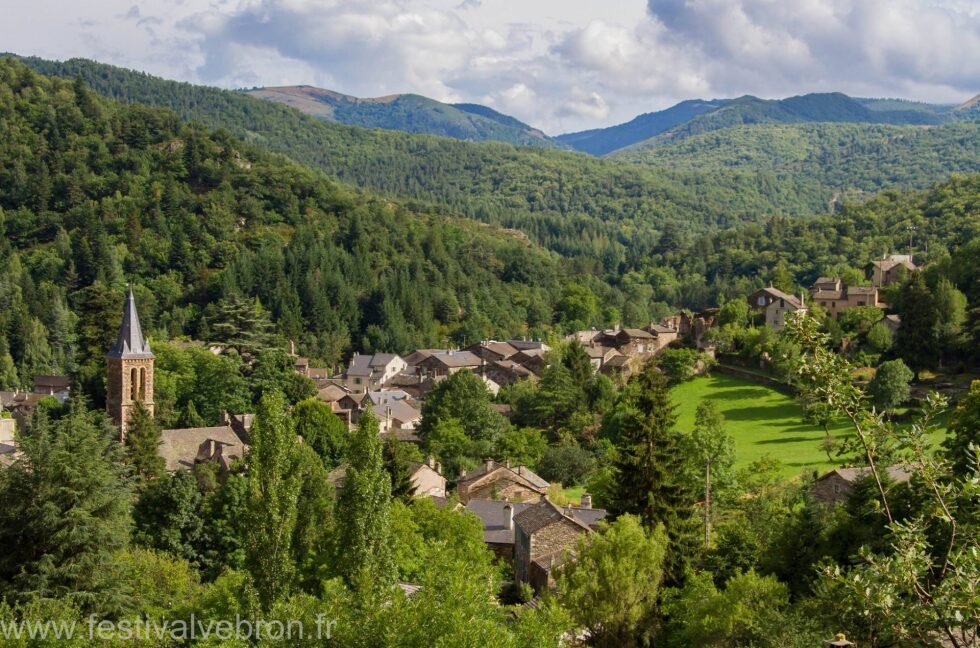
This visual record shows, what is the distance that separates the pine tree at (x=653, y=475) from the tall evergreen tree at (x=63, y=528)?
14.4m

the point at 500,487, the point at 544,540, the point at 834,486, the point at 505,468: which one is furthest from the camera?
the point at 505,468

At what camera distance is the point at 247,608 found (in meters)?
19.5

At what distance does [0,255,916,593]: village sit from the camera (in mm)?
31766

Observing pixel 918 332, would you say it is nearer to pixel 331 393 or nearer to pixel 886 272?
pixel 886 272

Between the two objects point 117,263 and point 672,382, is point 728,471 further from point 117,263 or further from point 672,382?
point 117,263

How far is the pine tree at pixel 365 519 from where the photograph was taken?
2217 centimetres

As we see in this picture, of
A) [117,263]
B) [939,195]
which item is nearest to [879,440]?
[117,263]

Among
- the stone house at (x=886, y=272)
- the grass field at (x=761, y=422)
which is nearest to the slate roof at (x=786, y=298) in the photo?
the stone house at (x=886, y=272)


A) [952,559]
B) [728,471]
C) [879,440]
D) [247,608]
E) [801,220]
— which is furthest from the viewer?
[801,220]

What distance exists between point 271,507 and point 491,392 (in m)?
41.4

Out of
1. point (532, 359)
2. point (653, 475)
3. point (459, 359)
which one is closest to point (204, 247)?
point (459, 359)

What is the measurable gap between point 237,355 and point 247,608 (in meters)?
45.2

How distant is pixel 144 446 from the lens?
140ft

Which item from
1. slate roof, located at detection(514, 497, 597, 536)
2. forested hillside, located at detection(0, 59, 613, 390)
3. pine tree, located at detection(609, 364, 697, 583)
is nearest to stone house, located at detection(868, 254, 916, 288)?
forested hillside, located at detection(0, 59, 613, 390)
